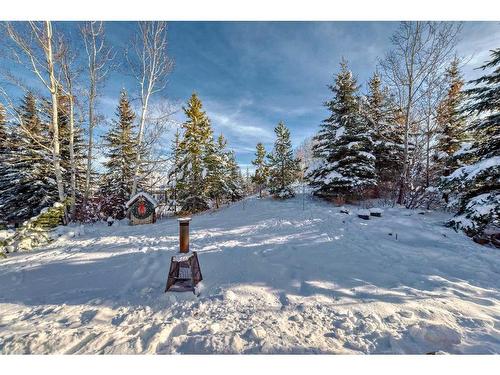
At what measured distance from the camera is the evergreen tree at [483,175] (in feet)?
16.7

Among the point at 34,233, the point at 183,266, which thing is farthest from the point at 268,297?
the point at 34,233

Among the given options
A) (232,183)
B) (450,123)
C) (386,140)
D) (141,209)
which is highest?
(450,123)

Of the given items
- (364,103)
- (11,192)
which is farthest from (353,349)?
(11,192)

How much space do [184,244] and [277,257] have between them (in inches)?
84.9

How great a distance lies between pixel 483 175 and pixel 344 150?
6685 millimetres

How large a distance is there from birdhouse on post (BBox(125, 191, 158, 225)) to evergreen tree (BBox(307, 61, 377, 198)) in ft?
31.3

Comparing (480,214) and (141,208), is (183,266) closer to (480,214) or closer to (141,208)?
(480,214)

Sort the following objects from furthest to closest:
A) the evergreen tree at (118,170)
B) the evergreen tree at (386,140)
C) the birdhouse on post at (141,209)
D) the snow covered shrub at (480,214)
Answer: the evergreen tree at (118,170) < the evergreen tree at (386,140) < the birdhouse on post at (141,209) < the snow covered shrub at (480,214)

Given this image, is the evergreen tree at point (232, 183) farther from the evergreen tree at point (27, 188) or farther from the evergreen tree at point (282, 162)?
the evergreen tree at point (27, 188)

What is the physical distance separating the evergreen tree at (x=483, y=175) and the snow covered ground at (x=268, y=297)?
2.27ft

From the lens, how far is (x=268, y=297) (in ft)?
10.8

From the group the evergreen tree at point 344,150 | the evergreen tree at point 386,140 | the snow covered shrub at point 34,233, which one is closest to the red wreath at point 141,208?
the snow covered shrub at point 34,233

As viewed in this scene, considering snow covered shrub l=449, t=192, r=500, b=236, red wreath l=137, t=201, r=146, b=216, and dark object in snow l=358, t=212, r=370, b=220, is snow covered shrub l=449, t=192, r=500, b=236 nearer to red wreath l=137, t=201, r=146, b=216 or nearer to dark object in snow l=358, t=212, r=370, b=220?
dark object in snow l=358, t=212, r=370, b=220

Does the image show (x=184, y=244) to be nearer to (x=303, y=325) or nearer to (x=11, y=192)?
(x=303, y=325)
